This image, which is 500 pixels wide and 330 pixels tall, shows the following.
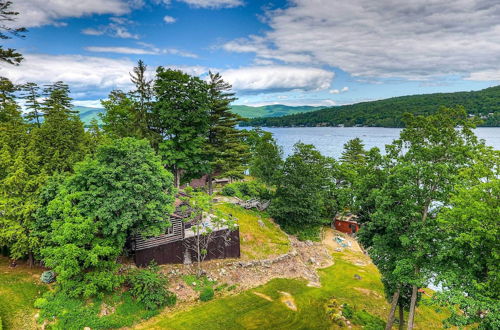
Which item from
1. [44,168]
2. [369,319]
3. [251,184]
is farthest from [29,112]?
[369,319]

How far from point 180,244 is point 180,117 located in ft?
40.8

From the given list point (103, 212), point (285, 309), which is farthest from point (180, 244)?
point (285, 309)

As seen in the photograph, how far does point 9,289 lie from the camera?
51.6 feet

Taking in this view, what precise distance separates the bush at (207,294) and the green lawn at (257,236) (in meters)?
5.56

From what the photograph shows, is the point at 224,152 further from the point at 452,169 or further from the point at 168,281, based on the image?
the point at 452,169

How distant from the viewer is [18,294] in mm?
15492

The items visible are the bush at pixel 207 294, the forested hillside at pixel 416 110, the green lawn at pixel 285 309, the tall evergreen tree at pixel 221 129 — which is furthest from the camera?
the forested hillside at pixel 416 110

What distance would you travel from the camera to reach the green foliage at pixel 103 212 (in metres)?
15.0

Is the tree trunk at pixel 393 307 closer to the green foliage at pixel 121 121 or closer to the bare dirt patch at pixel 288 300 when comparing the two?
the bare dirt patch at pixel 288 300

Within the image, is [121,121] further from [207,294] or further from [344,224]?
[344,224]

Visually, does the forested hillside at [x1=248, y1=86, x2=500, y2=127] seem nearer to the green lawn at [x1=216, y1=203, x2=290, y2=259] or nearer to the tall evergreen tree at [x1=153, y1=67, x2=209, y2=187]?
the green lawn at [x1=216, y1=203, x2=290, y2=259]

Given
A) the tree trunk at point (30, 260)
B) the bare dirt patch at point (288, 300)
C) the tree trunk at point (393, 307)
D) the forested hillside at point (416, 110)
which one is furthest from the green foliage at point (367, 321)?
the forested hillside at point (416, 110)

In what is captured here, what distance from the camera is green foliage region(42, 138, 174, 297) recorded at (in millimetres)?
15000

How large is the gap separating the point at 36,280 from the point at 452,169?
23915mm
